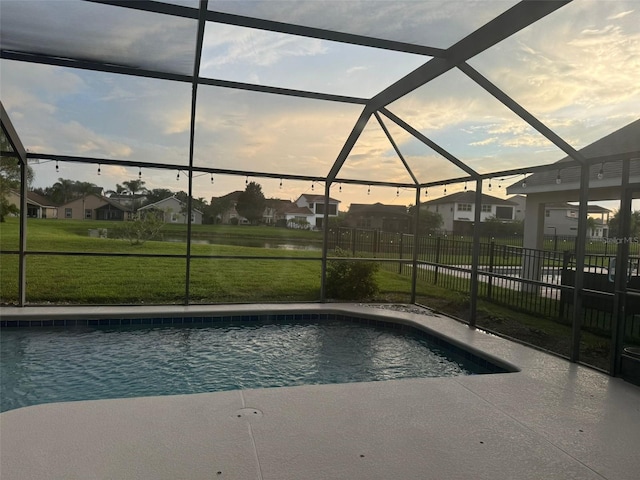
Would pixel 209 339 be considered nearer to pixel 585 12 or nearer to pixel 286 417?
pixel 286 417

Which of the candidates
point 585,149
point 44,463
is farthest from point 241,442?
point 585,149

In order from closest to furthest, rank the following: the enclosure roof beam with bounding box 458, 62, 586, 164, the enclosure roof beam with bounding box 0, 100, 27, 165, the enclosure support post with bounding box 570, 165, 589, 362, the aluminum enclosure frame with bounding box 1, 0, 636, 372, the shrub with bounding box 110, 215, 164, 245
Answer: the aluminum enclosure frame with bounding box 1, 0, 636, 372
the enclosure roof beam with bounding box 458, 62, 586, 164
the enclosure support post with bounding box 570, 165, 589, 362
the enclosure roof beam with bounding box 0, 100, 27, 165
the shrub with bounding box 110, 215, 164, 245

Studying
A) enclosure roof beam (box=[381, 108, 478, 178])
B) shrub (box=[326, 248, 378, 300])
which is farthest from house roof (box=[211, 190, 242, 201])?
enclosure roof beam (box=[381, 108, 478, 178])

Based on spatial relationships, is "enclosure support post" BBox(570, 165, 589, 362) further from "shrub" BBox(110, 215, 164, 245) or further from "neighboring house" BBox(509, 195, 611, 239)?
"shrub" BBox(110, 215, 164, 245)

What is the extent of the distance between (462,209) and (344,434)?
20.0 feet

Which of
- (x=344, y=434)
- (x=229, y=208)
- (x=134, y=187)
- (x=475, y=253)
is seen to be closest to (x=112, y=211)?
(x=134, y=187)

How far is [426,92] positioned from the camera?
538cm

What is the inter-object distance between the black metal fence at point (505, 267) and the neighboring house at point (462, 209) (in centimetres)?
26

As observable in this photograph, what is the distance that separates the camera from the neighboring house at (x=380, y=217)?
9352 mm

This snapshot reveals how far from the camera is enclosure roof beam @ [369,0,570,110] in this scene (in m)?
3.37

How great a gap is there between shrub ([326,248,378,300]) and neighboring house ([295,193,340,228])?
0.95m

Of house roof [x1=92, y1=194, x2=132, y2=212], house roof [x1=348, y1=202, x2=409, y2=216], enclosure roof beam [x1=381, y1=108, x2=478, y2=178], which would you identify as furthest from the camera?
house roof [x1=348, y1=202, x2=409, y2=216]

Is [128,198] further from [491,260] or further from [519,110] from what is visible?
[491,260]

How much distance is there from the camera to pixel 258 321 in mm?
6723
